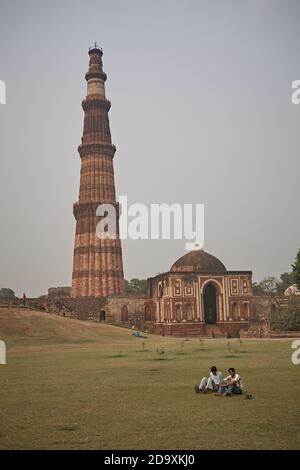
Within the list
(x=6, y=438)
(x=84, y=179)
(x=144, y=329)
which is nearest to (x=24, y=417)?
(x=6, y=438)

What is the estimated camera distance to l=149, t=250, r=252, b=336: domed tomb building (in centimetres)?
4453

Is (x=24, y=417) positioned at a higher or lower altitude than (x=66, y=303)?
lower

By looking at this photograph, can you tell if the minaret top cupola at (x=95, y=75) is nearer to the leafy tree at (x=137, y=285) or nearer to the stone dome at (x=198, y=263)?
the stone dome at (x=198, y=263)

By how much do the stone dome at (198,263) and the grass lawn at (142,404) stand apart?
27.1m

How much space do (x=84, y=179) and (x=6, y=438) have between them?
4843 cm

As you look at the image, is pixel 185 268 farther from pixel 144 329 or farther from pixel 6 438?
pixel 6 438

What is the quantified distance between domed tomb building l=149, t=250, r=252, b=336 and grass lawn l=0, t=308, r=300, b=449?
23.4 metres

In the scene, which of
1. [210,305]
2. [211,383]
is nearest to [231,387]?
[211,383]

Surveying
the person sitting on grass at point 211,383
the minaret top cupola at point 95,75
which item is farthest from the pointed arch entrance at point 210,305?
the person sitting on grass at point 211,383

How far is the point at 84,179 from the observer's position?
55.0m

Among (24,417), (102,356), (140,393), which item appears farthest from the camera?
(102,356)

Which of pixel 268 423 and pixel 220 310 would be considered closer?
pixel 268 423

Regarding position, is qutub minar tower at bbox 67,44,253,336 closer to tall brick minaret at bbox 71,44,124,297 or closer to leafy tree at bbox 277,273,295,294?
tall brick minaret at bbox 71,44,124,297

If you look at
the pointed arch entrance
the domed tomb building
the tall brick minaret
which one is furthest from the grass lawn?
the tall brick minaret
